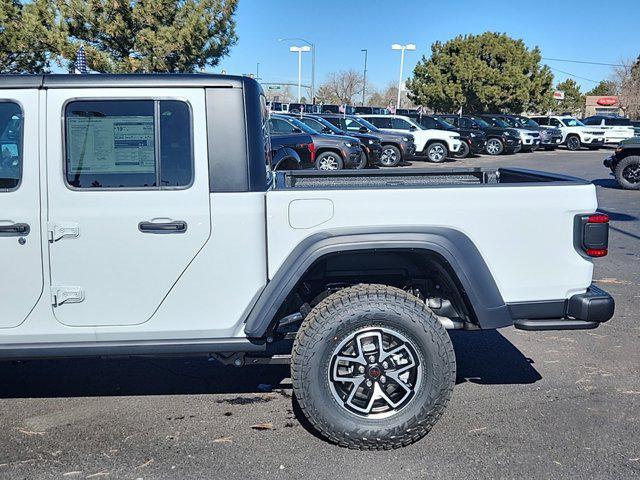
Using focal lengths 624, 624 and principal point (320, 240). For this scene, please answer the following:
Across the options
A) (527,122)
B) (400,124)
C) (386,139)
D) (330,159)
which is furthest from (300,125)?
(527,122)

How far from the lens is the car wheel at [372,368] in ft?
10.9

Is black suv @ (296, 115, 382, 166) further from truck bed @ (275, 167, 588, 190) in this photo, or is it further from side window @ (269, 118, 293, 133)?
truck bed @ (275, 167, 588, 190)

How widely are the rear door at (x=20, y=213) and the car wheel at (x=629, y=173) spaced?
15.3 metres

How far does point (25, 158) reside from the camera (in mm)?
3240

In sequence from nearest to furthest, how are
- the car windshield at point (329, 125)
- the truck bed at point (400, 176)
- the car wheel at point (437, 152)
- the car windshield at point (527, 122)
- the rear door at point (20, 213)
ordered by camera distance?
the rear door at point (20, 213) < the truck bed at point (400, 176) < the car windshield at point (329, 125) < the car wheel at point (437, 152) < the car windshield at point (527, 122)

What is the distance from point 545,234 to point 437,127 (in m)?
23.0

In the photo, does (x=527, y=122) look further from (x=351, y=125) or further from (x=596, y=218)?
(x=596, y=218)

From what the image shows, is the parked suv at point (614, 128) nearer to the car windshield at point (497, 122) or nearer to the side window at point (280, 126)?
the car windshield at point (497, 122)

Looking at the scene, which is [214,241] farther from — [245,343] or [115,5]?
[115,5]

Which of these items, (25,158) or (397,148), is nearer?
(25,158)

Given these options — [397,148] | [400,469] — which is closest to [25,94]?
[400,469]

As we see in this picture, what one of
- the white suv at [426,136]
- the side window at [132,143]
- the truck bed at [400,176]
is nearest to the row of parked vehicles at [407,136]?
the white suv at [426,136]

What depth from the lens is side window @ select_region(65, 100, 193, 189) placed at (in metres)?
3.29

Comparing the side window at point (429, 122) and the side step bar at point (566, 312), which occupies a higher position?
the side window at point (429, 122)
